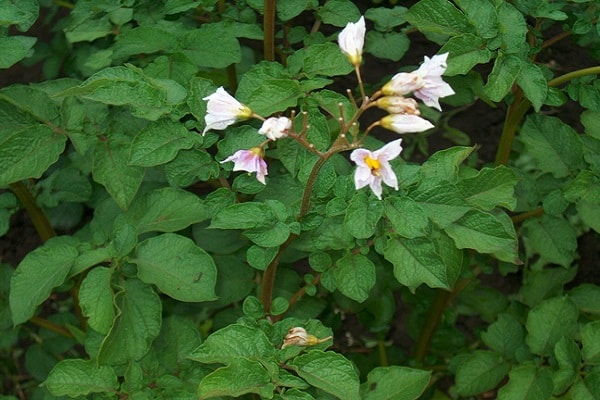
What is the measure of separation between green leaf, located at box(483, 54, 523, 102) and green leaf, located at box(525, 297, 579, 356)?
1.61 feet

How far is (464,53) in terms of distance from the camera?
5.24 feet

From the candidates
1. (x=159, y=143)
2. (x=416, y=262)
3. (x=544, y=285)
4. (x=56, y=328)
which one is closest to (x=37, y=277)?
(x=159, y=143)

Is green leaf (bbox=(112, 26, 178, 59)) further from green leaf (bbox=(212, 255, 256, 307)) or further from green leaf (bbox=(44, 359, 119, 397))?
green leaf (bbox=(44, 359, 119, 397))

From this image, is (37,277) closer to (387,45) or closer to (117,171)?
(117,171)

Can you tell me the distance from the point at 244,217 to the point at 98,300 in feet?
1.14

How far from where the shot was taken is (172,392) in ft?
5.22

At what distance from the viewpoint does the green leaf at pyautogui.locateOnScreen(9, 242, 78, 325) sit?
1.64m

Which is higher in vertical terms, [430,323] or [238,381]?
[238,381]

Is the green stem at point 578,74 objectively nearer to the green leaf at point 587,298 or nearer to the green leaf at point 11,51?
the green leaf at point 587,298

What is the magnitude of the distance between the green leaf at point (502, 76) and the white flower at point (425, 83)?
0.93ft

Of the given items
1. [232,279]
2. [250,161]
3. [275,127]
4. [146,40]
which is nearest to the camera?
[275,127]

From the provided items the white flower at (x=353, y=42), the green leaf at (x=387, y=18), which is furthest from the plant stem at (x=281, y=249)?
the green leaf at (x=387, y=18)

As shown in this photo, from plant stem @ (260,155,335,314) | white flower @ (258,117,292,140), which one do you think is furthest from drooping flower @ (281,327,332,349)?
white flower @ (258,117,292,140)

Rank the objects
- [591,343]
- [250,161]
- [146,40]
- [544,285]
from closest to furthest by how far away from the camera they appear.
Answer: [250,161] → [591,343] → [146,40] → [544,285]
